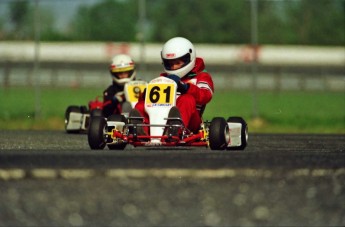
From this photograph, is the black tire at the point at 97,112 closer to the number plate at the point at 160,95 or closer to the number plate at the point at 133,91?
the number plate at the point at 133,91

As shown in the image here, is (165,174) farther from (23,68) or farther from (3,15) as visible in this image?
(23,68)

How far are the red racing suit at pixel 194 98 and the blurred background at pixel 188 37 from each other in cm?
576

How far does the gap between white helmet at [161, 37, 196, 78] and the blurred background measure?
5.73 meters

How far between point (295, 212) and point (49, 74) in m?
29.7

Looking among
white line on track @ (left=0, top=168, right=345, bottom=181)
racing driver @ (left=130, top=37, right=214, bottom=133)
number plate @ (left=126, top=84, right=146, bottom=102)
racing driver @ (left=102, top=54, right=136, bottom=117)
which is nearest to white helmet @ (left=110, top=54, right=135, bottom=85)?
racing driver @ (left=102, top=54, right=136, bottom=117)

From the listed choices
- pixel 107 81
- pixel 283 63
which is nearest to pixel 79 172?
pixel 107 81

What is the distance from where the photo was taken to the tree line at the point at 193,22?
1530 cm

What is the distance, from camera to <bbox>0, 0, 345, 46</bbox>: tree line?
15297mm

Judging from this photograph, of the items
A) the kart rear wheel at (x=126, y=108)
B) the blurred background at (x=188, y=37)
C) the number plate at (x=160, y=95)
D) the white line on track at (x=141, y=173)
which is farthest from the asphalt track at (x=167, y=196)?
the blurred background at (x=188, y=37)

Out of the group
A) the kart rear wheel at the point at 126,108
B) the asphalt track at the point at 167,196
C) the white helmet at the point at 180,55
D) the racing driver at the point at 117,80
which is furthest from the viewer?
the racing driver at the point at 117,80

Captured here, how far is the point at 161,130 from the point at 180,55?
911 mm

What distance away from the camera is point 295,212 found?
3.72ft

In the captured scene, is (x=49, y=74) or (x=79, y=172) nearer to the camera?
(x=79, y=172)

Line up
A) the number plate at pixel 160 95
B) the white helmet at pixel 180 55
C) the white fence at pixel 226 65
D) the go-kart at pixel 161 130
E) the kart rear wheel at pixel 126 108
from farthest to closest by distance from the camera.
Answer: the white fence at pixel 226 65
the kart rear wheel at pixel 126 108
the white helmet at pixel 180 55
the number plate at pixel 160 95
the go-kart at pixel 161 130
